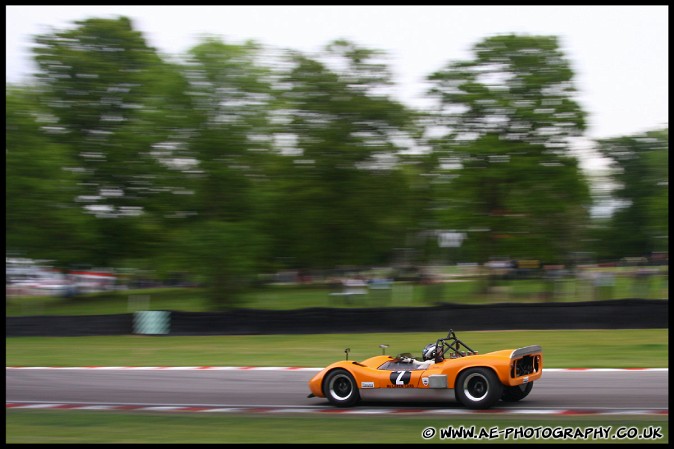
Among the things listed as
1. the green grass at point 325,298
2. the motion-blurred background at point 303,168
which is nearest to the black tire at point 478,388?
Result: the motion-blurred background at point 303,168

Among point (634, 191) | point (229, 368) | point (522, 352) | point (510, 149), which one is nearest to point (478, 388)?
point (522, 352)

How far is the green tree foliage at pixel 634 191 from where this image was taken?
37.4 m

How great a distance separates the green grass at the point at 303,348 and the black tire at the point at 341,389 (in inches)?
192

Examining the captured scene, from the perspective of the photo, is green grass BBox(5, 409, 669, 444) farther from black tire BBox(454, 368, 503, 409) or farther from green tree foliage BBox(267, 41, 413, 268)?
green tree foliage BBox(267, 41, 413, 268)

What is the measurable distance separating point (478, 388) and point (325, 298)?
27213 mm

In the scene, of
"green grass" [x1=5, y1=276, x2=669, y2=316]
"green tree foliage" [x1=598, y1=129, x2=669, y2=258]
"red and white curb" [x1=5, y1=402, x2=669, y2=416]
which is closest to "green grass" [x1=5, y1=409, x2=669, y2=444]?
"red and white curb" [x1=5, y1=402, x2=669, y2=416]

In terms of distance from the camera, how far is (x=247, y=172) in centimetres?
2784

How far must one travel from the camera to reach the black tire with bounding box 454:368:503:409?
29.1ft

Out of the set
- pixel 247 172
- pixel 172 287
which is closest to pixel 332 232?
pixel 247 172

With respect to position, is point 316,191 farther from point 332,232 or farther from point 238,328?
point 238,328

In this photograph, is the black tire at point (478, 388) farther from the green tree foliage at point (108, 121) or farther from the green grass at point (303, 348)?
the green tree foliage at point (108, 121)

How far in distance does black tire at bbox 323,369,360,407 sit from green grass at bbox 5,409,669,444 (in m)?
0.56

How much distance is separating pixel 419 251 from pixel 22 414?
22491mm

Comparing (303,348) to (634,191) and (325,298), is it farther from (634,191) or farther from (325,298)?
(634,191)
